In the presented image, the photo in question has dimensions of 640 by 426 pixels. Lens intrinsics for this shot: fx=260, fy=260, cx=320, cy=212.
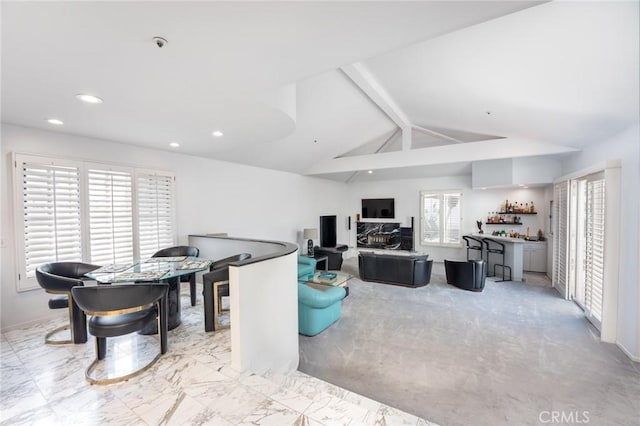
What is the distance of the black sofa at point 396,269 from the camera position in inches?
223

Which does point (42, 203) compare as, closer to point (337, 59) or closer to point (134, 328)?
point (134, 328)

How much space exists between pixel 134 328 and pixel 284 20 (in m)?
2.63

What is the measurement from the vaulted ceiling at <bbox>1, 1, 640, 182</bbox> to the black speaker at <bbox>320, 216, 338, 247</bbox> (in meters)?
4.60

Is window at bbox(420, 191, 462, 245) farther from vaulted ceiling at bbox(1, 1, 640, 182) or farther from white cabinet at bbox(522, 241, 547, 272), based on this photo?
vaulted ceiling at bbox(1, 1, 640, 182)

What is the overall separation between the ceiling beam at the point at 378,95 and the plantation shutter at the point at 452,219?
292 centimetres

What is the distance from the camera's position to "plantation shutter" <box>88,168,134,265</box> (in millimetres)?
3717

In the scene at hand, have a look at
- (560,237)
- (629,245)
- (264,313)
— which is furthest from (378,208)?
(264,313)

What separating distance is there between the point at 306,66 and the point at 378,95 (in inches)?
106

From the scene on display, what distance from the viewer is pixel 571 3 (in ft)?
5.74

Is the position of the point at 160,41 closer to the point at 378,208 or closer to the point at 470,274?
the point at 470,274

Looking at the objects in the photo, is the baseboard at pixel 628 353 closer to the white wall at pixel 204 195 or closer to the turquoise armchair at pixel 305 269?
the turquoise armchair at pixel 305 269

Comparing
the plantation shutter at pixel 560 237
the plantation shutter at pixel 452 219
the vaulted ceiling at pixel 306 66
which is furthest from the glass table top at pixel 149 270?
the plantation shutter at pixel 452 219

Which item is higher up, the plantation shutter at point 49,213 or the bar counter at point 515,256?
the plantation shutter at point 49,213

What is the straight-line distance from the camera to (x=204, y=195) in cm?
528
